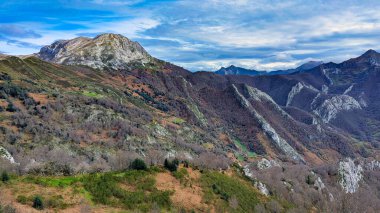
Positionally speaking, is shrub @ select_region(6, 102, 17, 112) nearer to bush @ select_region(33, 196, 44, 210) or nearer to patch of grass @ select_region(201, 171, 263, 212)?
patch of grass @ select_region(201, 171, 263, 212)

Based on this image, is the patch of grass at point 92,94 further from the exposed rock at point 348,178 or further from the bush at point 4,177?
the exposed rock at point 348,178

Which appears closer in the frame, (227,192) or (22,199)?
(22,199)

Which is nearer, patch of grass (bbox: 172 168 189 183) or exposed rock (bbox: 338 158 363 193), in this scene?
patch of grass (bbox: 172 168 189 183)

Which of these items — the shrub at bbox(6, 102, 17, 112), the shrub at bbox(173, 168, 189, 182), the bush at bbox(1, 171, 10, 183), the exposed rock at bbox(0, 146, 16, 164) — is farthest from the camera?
the shrub at bbox(6, 102, 17, 112)

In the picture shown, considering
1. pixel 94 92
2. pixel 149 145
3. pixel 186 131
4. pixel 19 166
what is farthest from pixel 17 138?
pixel 186 131

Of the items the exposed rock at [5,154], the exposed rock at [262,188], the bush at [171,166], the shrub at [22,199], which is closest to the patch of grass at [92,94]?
the exposed rock at [5,154]

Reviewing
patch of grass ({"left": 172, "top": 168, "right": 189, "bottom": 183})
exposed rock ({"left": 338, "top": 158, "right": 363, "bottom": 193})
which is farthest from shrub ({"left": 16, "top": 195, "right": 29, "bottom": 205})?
exposed rock ({"left": 338, "top": 158, "right": 363, "bottom": 193})

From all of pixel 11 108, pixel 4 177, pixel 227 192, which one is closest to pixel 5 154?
pixel 4 177

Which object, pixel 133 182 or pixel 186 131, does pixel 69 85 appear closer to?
pixel 186 131

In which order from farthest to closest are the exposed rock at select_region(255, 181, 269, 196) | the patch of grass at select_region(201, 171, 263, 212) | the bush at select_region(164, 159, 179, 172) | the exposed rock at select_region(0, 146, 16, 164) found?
the exposed rock at select_region(255, 181, 269, 196) < the exposed rock at select_region(0, 146, 16, 164) < the bush at select_region(164, 159, 179, 172) < the patch of grass at select_region(201, 171, 263, 212)

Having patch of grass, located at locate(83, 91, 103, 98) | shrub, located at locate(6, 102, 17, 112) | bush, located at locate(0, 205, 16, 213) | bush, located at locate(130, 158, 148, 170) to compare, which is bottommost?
bush, located at locate(130, 158, 148, 170)

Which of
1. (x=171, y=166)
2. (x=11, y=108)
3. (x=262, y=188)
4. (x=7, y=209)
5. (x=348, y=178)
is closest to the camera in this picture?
(x=7, y=209)

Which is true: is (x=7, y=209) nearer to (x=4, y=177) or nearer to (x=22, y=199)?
(x=22, y=199)

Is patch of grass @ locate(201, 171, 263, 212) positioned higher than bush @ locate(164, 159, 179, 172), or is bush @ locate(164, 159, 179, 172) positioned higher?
bush @ locate(164, 159, 179, 172)
